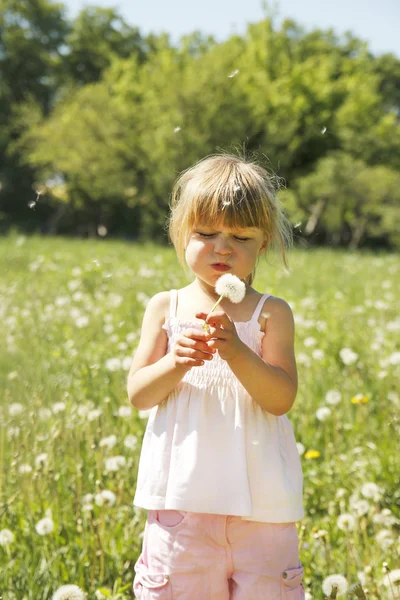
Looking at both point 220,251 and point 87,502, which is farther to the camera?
point 87,502

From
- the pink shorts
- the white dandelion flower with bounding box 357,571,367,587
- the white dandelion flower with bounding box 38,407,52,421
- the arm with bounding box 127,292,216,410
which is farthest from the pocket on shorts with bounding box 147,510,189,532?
the white dandelion flower with bounding box 38,407,52,421

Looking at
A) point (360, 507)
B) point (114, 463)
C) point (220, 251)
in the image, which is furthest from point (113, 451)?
point (220, 251)

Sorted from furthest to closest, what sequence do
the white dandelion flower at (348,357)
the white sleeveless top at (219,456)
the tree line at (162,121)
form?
the tree line at (162,121) < the white dandelion flower at (348,357) < the white sleeveless top at (219,456)

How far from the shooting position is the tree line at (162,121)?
1276 inches

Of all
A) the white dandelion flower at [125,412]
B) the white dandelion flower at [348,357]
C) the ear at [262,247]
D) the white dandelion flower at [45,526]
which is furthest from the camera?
the white dandelion flower at [348,357]

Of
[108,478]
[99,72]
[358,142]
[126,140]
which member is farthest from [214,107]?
[108,478]

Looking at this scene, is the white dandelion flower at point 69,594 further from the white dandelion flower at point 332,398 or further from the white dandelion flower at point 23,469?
the white dandelion flower at point 332,398

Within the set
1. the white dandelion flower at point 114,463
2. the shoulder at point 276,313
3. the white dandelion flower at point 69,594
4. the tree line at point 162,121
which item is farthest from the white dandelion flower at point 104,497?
the tree line at point 162,121

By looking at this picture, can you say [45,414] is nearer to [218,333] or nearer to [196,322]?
[196,322]

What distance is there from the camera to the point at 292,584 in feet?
6.13

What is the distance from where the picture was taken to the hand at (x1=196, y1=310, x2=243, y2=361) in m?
1.68

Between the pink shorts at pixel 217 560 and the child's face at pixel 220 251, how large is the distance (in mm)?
583

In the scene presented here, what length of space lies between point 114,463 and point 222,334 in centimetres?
124

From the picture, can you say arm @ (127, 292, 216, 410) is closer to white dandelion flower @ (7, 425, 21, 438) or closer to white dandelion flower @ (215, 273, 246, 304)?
white dandelion flower @ (215, 273, 246, 304)
